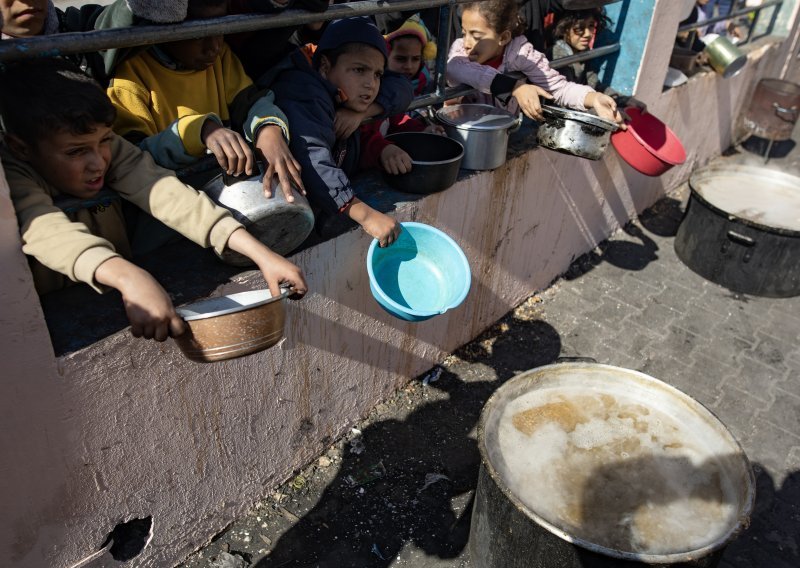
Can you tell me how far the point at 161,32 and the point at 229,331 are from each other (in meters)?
1.02

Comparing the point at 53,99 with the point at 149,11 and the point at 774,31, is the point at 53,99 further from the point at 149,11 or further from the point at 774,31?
the point at 774,31

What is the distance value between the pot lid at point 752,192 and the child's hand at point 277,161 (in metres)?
4.01

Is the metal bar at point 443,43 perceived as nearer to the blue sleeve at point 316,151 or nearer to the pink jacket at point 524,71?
the pink jacket at point 524,71

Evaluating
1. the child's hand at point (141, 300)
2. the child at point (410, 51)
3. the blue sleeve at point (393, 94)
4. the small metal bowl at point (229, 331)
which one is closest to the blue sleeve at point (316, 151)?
the blue sleeve at point (393, 94)

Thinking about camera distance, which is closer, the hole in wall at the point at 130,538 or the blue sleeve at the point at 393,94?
the hole in wall at the point at 130,538

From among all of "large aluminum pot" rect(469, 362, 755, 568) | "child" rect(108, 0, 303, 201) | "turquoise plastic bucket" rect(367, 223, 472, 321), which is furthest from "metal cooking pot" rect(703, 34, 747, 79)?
"child" rect(108, 0, 303, 201)

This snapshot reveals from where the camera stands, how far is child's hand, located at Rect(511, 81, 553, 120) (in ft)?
11.8

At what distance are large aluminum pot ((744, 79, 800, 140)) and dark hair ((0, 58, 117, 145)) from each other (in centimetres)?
759

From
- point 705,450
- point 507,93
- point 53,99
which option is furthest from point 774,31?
point 53,99

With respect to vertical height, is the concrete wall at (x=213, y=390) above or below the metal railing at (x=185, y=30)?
below

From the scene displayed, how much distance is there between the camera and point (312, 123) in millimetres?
2494

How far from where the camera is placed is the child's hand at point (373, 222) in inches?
103

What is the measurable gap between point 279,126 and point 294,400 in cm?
140

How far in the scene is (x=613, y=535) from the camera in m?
2.21
